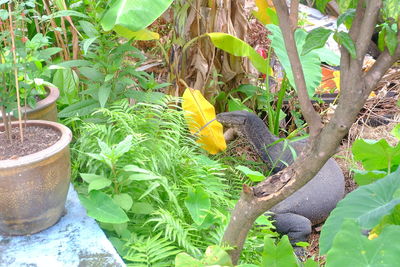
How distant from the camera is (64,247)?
6.12 ft

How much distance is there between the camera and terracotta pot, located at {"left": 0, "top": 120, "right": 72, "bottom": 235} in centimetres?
178

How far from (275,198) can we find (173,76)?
77.3 inches

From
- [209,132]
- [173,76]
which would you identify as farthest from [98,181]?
[173,76]

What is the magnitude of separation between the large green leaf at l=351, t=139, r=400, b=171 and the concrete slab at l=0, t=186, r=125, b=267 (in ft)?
3.25

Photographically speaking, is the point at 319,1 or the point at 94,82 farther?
the point at 94,82

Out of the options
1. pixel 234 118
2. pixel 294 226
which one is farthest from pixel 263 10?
pixel 294 226

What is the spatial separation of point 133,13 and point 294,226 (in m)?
1.66

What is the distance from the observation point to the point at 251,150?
380cm

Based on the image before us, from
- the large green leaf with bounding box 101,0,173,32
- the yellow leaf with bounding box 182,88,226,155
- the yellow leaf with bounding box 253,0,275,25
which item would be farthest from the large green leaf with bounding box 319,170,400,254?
the yellow leaf with bounding box 253,0,275,25

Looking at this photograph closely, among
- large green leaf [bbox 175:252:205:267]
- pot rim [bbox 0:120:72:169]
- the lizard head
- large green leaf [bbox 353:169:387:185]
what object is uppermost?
pot rim [bbox 0:120:72:169]

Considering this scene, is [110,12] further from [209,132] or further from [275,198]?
[209,132]

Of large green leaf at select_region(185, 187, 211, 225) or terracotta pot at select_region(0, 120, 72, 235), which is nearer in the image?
terracotta pot at select_region(0, 120, 72, 235)

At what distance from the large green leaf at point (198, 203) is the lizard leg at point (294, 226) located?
95 cm

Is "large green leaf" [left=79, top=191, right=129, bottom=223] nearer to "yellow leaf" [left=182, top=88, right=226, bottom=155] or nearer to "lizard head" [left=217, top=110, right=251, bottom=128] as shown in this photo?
"yellow leaf" [left=182, top=88, right=226, bottom=155]
